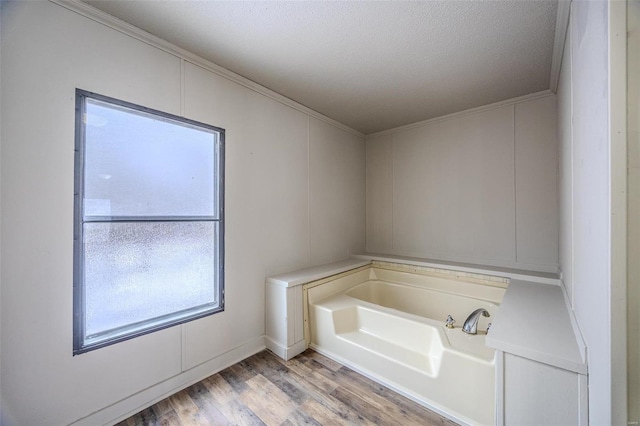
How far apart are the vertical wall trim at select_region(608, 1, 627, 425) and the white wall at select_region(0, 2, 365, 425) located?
2104 millimetres

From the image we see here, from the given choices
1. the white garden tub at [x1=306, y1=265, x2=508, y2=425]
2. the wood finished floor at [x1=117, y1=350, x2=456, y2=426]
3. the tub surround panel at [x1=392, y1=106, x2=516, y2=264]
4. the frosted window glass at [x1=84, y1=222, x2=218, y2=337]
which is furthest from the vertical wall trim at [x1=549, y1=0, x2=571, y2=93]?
the frosted window glass at [x1=84, y1=222, x2=218, y2=337]

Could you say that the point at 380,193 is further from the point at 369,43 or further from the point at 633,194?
the point at 633,194

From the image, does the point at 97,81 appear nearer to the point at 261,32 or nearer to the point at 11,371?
the point at 261,32

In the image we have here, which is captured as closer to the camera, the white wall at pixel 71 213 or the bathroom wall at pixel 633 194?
the bathroom wall at pixel 633 194

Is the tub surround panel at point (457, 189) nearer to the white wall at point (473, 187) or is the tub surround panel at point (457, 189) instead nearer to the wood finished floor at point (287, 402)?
the white wall at point (473, 187)

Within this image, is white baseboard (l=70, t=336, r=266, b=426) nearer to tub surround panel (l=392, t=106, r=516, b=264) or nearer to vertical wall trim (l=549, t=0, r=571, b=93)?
tub surround panel (l=392, t=106, r=516, b=264)

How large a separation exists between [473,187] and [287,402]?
275cm

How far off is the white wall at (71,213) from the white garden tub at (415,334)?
0.69m

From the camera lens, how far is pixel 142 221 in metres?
1.65

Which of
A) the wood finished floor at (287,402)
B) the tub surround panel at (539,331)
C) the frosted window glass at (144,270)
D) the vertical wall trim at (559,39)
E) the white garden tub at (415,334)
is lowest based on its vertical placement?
the wood finished floor at (287,402)

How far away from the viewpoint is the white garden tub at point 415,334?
58.7 inches

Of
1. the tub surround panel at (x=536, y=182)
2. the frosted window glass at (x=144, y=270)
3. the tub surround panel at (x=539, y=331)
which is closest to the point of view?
the tub surround panel at (x=539, y=331)

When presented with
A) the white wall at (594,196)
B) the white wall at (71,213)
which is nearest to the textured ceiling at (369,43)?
the white wall at (71,213)

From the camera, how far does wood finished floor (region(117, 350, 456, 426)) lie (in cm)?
150
